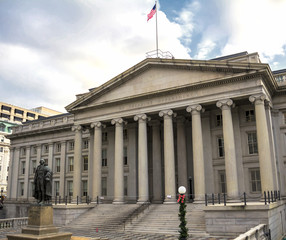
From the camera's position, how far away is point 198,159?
28.3 meters

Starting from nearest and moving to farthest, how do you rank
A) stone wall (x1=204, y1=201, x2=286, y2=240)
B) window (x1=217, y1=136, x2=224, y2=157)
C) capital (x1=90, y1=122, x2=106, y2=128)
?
stone wall (x1=204, y1=201, x2=286, y2=240) < window (x1=217, y1=136, x2=224, y2=157) < capital (x1=90, y1=122, x2=106, y2=128)

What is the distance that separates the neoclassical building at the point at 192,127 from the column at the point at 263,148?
0.08 meters

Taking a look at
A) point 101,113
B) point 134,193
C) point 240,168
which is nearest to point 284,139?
point 240,168

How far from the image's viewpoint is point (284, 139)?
101ft

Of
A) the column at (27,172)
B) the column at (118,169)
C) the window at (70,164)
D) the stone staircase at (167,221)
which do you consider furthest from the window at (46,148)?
the stone staircase at (167,221)

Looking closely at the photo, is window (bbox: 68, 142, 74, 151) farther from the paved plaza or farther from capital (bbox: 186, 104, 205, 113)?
capital (bbox: 186, 104, 205, 113)

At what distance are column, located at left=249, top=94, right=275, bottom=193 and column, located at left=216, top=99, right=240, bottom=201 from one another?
6.97 ft

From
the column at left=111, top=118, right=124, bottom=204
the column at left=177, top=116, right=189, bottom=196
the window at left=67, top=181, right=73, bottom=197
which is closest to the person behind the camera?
the column at left=111, top=118, right=124, bottom=204

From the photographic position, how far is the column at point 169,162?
2913 centimetres

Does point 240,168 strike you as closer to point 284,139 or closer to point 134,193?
point 284,139

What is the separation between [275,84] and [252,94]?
4490 millimetres

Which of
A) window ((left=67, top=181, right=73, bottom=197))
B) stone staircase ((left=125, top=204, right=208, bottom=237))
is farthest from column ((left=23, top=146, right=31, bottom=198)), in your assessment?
stone staircase ((left=125, top=204, right=208, bottom=237))

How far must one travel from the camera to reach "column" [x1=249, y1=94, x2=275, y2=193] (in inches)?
1001

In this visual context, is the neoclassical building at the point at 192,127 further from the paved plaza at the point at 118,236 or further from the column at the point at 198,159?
the paved plaza at the point at 118,236
